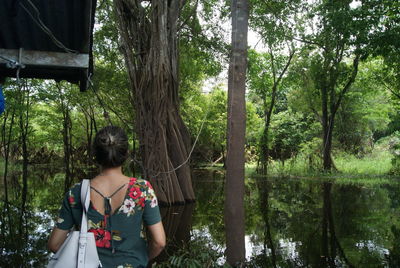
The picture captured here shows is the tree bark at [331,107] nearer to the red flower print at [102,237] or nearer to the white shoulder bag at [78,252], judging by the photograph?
the red flower print at [102,237]

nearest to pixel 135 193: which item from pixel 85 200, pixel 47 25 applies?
pixel 85 200

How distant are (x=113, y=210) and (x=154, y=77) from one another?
26.8 ft

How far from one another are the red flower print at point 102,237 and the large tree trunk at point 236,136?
2.83 meters

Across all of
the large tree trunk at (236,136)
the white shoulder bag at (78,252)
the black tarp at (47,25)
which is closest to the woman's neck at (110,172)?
the white shoulder bag at (78,252)

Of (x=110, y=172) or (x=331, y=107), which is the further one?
(x=331, y=107)

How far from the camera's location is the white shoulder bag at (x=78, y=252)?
6.14ft

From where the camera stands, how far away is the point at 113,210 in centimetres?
202

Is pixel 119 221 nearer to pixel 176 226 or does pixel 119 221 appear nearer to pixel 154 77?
pixel 176 226

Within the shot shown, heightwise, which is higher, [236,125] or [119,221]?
[236,125]

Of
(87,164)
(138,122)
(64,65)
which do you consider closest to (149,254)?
(64,65)

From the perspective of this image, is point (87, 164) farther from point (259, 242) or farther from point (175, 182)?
point (259, 242)

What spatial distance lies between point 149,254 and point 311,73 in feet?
57.9

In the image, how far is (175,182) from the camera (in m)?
11.4

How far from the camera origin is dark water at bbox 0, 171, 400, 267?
19.7 ft
